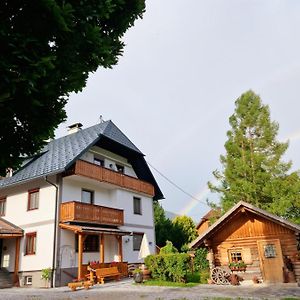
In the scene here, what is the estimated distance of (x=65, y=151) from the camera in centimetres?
2067

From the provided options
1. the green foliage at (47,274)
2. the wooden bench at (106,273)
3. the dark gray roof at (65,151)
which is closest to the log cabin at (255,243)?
the wooden bench at (106,273)

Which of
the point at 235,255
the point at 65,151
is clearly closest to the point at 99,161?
the point at 65,151

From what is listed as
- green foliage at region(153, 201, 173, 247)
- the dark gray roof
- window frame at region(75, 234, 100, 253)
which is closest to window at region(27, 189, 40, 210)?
the dark gray roof

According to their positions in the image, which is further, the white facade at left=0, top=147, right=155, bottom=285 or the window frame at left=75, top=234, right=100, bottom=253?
the window frame at left=75, top=234, right=100, bottom=253

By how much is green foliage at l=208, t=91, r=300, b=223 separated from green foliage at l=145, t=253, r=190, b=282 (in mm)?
9138

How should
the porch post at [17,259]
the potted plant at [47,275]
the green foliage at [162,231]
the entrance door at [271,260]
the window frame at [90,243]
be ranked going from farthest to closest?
the green foliage at [162,231] < the window frame at [90,243] < the porch post at [17,259] < the potted plant at [47,275] < the entrance door at [271,260]

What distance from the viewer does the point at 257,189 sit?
23219mm

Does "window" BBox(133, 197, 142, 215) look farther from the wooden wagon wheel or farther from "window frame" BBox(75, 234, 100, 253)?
the wooden wagon wheel

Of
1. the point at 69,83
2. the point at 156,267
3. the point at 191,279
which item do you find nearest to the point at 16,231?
the point at 156,267

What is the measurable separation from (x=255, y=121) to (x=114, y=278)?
1574cm

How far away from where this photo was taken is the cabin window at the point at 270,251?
14.2 meters

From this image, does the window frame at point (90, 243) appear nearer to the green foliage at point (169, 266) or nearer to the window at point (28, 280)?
the window at point (28, 280)

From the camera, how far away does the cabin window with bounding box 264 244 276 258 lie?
46.5ft

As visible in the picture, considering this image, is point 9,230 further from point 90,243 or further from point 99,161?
point 99,161
